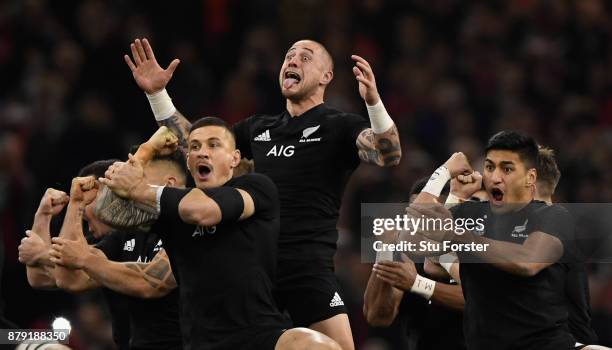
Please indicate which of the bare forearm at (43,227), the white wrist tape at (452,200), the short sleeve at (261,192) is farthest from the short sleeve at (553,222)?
the bare forearm at (43,227)

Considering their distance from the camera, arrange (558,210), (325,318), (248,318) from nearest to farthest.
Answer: (248,318) → (558,210) → (325,318)

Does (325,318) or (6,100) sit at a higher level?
(6,100)

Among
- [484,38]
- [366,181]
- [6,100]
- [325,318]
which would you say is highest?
[484,38]

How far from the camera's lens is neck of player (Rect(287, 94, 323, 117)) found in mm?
7566

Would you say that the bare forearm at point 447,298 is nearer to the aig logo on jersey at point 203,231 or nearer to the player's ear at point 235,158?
the player's ear at point 235,158

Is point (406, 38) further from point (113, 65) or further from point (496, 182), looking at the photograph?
point (496, 182)

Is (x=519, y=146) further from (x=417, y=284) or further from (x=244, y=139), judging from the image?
(x=244, y=139)

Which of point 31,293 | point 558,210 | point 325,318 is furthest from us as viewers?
point 31,293

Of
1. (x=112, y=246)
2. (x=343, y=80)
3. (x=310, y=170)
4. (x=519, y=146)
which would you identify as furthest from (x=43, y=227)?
(x=343, y=80)

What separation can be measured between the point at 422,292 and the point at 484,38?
7170mm

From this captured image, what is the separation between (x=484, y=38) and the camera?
1384cm

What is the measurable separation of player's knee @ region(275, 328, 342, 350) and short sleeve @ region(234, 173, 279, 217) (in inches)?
25.4

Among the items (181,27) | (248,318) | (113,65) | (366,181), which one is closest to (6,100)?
(113,65)

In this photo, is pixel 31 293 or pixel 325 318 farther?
pixel 31 293
